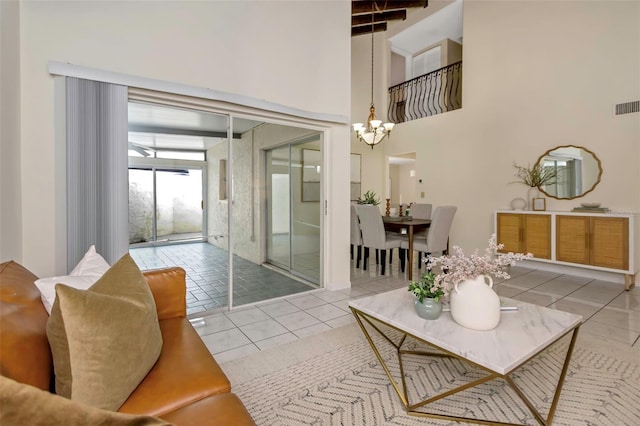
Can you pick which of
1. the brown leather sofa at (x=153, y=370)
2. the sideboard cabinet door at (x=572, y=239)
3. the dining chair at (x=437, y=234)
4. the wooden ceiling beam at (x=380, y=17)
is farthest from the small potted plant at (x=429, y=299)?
the wooden ceiling beam at (x=380, y=17)

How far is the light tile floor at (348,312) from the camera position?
2436 mm

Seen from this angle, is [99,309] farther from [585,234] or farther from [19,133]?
[585,234]

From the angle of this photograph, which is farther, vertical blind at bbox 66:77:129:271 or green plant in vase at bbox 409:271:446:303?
vertical blind at bbox 66:77:129:271

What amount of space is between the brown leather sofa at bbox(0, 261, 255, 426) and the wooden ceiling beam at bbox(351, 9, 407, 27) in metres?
7.22

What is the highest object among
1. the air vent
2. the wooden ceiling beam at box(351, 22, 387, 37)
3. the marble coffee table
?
the wooden ceiling beam at box(351, 22, 387, 37)

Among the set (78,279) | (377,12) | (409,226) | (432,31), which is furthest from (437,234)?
(432,31)

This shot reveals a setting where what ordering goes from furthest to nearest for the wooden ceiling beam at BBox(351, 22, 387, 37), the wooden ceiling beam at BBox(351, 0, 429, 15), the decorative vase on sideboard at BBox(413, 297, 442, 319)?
1. the wooden ceiling beam at BBox(351, 22, 387, 37)
2. the wooden ceiling beam at BBox(351, 0, 429, 15)
3. the decorative vase on sideboard at BBox(413, 297, 442, 319)

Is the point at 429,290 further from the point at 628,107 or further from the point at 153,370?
the point at 628,107

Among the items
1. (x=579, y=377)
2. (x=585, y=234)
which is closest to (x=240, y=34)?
(x=579, y=377)

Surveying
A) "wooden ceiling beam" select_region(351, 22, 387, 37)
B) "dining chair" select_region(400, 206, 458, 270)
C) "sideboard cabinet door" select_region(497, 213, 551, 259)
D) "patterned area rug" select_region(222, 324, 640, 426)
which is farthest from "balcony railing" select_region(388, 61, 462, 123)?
"patterned area rug" select_region(222, 324, 640, 426)

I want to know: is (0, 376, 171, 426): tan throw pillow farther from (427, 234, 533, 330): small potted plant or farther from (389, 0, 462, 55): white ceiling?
(389, 0, 462, 55): white ceiling

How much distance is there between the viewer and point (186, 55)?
270 cm

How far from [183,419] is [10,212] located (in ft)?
6.38

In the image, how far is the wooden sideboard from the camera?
12.1 ft
